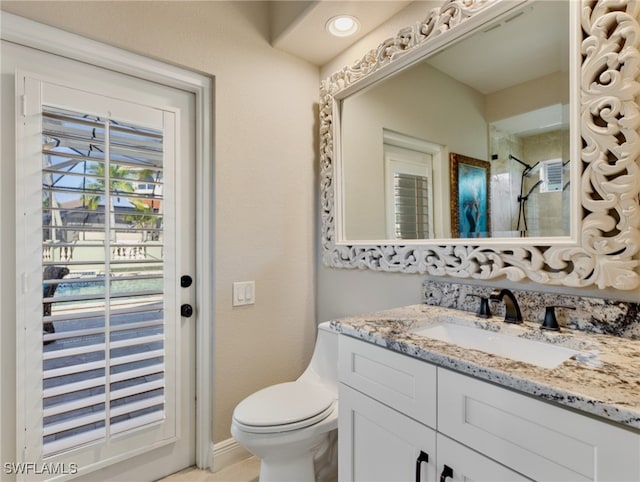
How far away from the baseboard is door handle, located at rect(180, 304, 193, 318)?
683 millimetres

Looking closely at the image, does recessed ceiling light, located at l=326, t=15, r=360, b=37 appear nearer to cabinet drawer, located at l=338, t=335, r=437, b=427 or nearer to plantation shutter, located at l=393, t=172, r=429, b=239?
plantation shutter, located at l=393, t=172, r=429, b=239

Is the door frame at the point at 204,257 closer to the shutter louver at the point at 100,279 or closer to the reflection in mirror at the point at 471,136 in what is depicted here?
the shutter louver at the point at 100,279

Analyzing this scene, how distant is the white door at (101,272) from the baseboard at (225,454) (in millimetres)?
150

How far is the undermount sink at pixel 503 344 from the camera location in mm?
996

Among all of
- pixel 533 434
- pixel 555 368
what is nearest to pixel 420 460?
pixel 533 434

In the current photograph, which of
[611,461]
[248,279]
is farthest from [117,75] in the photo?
[611,461]

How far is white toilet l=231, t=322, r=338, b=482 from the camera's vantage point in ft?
4.43

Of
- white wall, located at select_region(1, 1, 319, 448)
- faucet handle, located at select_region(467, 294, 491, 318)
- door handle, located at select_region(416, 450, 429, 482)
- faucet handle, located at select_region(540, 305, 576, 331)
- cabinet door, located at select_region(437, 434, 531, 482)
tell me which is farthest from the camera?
white wall, located at select_region(1, 1, 319, 448)

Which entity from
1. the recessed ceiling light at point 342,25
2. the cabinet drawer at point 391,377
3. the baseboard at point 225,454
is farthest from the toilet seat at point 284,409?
the recessed ceiling light at point 342,25

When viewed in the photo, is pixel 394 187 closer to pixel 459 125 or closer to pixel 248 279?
pixel 459 125

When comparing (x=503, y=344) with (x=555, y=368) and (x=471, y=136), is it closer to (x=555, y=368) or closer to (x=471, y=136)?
(x=555, y=368)

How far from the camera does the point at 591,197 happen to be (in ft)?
3.38

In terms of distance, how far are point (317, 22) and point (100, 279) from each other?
63.3 inches

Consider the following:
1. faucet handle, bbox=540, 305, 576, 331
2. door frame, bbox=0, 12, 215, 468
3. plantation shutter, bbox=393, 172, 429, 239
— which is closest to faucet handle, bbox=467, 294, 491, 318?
faucet handle, bbox=540, 305, 576, 331
